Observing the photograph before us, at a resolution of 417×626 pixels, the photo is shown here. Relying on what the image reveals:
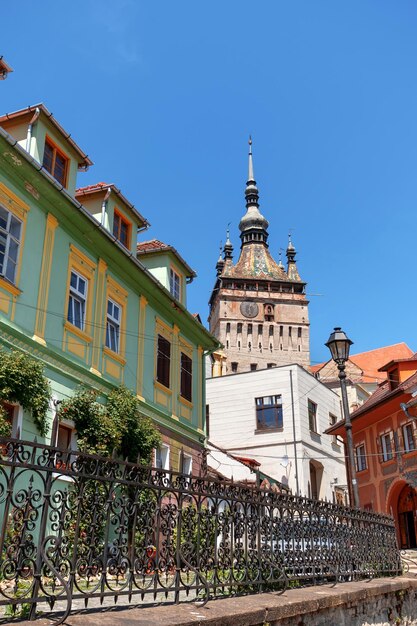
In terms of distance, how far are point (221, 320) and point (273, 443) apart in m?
48.4

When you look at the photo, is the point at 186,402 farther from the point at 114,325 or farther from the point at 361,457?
the point at 361,457

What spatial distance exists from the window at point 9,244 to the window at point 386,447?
20576mm

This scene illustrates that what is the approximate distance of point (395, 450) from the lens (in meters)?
26.6

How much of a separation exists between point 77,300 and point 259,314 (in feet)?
234

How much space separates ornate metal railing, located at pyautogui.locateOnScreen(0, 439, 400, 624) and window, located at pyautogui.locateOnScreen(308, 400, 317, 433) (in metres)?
29.0

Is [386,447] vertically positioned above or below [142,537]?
above

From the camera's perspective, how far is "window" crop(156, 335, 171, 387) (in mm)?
17748

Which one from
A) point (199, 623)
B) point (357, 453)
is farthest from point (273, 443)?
point (199, 623)

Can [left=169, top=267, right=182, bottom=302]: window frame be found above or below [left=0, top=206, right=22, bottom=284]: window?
above

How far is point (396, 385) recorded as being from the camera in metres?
27.8

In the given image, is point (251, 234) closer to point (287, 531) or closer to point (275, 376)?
point (275, 376)

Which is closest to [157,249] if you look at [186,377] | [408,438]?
[186,377]

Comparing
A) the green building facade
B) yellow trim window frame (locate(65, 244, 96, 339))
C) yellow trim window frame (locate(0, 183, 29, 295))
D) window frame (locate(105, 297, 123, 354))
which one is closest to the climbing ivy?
the green building facade

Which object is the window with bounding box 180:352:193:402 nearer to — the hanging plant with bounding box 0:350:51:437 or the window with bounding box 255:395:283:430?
the hanging plant with bounding box 0:350:51:437
